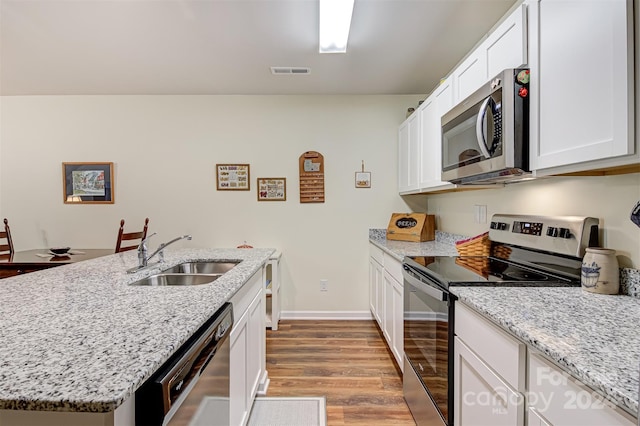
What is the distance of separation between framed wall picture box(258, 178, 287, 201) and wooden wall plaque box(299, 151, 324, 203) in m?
0.20

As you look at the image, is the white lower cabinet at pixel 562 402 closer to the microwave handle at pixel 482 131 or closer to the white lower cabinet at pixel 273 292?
the microwave handle at pixel 482 131

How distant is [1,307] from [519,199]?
248 cm

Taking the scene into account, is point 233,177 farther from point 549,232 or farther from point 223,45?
point 549,232

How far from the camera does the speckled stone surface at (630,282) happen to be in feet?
3.80

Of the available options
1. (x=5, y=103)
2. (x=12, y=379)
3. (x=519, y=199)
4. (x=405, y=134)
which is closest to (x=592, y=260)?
(x=519, y=199)

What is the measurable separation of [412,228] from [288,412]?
1.93m

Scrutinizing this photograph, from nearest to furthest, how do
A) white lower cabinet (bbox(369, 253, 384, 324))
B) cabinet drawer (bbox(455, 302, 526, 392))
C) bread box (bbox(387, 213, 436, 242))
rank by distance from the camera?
cabinet drawer (bbox(455, 302, 526, 392)), white lower cabinet (bbox(369, 253, 384, 324)), bread box (bbox(387, 213, 436, 242))

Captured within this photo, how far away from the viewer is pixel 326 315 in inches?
138

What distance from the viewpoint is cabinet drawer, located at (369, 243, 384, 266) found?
284 centimetres

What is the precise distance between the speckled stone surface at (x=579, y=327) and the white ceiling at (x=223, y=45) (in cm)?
174

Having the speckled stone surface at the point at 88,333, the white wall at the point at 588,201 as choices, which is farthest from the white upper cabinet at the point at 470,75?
the speckled stone surface at the point at 88,333

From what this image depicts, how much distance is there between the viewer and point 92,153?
3.52m

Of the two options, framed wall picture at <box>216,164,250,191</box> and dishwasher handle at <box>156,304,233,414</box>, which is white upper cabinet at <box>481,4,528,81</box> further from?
framed wall picture at <box>216,164,250,191</box>

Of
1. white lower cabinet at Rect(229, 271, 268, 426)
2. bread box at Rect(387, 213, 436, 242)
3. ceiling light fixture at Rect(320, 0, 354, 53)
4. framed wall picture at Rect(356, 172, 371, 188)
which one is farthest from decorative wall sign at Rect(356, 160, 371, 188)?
white lower cabinet at Rect(229, 271, 268, 426)
